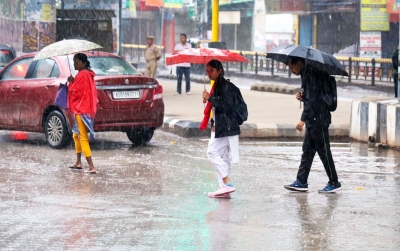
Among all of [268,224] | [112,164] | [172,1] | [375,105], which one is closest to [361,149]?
[375,105]

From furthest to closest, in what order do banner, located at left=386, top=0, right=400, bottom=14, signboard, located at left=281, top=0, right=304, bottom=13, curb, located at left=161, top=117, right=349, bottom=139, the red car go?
1. signboard, located at left=281, top=0, right=304, bottom=13
2. banner, located at left=386, top=0, right=400, bottom=14
3. curb, located at left=161, top=117, right=349, bottom=139
4. the red car

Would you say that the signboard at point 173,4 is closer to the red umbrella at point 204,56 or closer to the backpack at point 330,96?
the red umbrella at point 204,56

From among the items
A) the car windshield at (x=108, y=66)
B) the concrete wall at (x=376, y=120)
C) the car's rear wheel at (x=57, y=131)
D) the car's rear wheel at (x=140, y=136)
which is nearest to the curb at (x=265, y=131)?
the concrete wall at (x=376, y=120)

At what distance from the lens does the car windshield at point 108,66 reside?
13.8 metres

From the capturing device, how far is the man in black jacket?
970cm

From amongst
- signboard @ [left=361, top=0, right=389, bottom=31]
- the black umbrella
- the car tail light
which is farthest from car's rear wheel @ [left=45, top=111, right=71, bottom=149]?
signboard @ [left=361, top=0, right=389, bottom=31]

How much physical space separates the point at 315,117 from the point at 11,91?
6135 millimetres

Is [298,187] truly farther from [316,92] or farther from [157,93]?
[157,93]

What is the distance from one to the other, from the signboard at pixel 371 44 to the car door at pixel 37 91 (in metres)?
22.7

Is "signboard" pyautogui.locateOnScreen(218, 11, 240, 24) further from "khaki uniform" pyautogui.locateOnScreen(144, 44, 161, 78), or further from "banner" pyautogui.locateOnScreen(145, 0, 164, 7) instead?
"khaki uniform" pyautogui.locateOnScreen(144, 44, 161, 78)

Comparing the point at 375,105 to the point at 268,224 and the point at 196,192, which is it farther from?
the point at 268,224

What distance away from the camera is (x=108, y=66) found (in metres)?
14.0

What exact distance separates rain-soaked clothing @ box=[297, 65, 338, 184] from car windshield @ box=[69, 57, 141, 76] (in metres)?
4.67

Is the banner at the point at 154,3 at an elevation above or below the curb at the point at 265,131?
above
